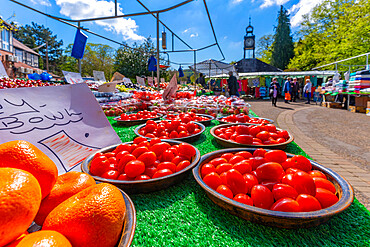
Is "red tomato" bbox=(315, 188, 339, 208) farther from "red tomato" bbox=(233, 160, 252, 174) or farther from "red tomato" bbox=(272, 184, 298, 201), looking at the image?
"red tomato" bbox=(233, 160, 252, 174)

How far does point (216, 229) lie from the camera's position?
765mm

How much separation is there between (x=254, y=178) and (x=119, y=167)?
72cm

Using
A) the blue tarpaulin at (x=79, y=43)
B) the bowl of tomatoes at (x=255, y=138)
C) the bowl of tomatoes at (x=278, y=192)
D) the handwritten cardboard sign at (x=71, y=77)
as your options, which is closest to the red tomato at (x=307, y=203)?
the bowl of tomatoes at (x=278, y=192)

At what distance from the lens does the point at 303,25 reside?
25250mm

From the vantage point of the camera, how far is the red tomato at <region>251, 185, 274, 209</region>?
809 mm

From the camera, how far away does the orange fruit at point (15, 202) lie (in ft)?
1.38

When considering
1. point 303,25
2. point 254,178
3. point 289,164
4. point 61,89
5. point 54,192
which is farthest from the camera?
point 303,25

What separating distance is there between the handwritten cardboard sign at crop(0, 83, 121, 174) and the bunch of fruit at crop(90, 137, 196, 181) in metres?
0.17

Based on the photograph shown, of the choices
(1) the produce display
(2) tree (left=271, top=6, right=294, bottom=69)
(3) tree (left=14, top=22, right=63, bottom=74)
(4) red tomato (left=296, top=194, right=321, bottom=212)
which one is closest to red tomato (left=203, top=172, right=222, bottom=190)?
(4) red tomato (left=296, top=194, right=321, bottom=212)

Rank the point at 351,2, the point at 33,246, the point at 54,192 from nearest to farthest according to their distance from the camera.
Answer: the point at 33,246 < the point at 54,192 < the point at 351,2

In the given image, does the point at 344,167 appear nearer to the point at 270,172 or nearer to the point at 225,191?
the point at 270,172

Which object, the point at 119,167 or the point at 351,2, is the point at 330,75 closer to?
the point at 351,2

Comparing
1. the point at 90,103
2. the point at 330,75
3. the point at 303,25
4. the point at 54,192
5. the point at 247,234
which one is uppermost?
the point at 303,25

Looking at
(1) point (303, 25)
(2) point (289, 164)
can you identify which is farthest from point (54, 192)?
(1) point (303, 25)
